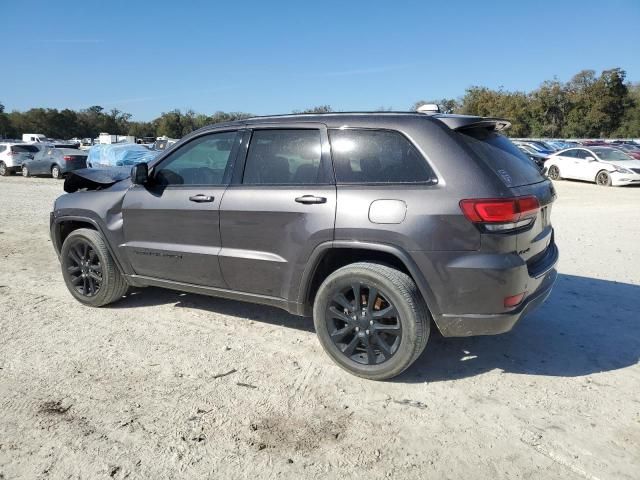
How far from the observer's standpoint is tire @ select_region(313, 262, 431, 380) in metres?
3.27

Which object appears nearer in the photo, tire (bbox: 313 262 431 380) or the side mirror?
tire (bbox: 313 262 431 380)

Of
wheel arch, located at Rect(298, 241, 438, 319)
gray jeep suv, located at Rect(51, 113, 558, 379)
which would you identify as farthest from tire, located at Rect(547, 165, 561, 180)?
wheel arch, located at Rect(298, 241, 438, 319)

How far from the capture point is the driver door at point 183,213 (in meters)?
4.08

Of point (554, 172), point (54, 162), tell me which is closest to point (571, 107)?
point (554, 172)

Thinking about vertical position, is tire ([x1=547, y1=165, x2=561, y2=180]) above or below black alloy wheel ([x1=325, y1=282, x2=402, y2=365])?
above

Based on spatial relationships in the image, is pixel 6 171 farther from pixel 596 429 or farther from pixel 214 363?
pixel 596 429

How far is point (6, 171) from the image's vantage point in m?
25.3

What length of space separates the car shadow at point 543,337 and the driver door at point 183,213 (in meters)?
0.71

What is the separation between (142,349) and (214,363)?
671 mm

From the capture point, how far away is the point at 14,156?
24.8m

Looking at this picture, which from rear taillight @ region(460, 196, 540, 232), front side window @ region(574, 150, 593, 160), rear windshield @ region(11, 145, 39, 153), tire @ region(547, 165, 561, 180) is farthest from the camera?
rear windshield @ region(11, 145, 39, 153)

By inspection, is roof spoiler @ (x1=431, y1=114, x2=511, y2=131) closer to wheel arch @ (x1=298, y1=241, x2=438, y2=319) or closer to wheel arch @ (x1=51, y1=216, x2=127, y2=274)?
wheel arch @ (x1=298, y1=241, x2=438, y2=319)

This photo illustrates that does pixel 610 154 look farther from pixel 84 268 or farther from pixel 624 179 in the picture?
pixel 84 268

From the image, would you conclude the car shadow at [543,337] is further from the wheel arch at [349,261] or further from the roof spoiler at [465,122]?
the roof spoiler at [465,122]
